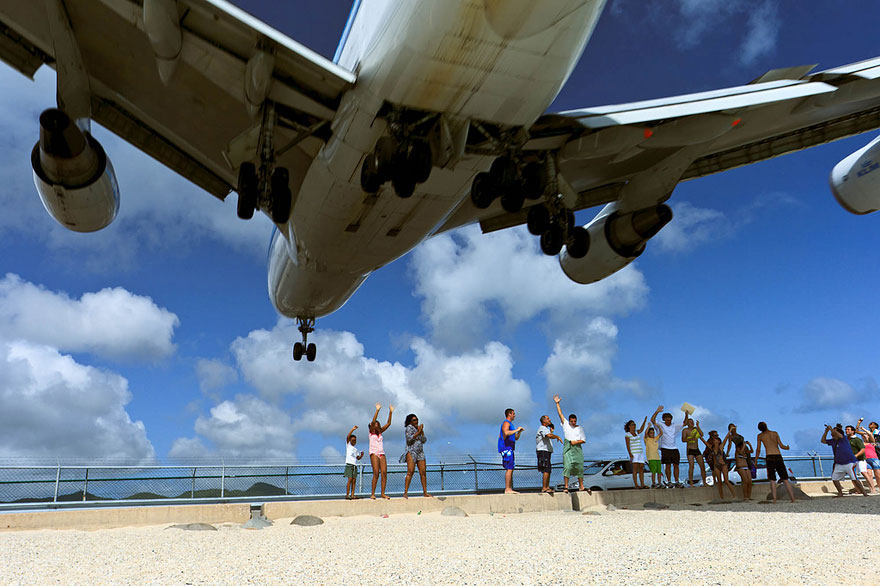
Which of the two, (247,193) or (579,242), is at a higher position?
(579,242)

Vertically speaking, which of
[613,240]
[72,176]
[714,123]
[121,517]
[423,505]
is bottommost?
[423,505]

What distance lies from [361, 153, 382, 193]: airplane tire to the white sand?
12.9 ft

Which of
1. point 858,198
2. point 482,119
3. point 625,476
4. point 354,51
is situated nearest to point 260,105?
point 354,51

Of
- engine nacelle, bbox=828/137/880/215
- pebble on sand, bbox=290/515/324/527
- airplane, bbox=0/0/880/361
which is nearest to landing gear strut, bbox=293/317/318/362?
airplane, bbox=0/0/880/361

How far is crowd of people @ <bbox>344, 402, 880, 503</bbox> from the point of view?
1112 cm

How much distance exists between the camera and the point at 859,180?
9.93m

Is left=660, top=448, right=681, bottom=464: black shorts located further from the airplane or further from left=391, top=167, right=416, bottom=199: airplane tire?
left=391, top=167, right=416, bottom=199: airplane tire

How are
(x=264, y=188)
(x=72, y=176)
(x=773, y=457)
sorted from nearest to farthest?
(x=264, y=188)
(x=72, y=176)
(x=773, y=457)

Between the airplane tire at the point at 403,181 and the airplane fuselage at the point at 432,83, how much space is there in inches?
19.2

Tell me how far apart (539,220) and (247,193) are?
14.1 feet

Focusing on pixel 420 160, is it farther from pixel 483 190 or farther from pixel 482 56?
pixel 482 56

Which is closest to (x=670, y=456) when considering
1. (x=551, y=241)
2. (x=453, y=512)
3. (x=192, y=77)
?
(x=453, y=512)

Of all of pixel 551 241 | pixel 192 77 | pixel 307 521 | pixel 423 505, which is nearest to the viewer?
pixel 192 77

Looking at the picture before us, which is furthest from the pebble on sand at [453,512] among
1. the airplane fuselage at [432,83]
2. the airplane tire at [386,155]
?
the airplane tire at [386,155]
